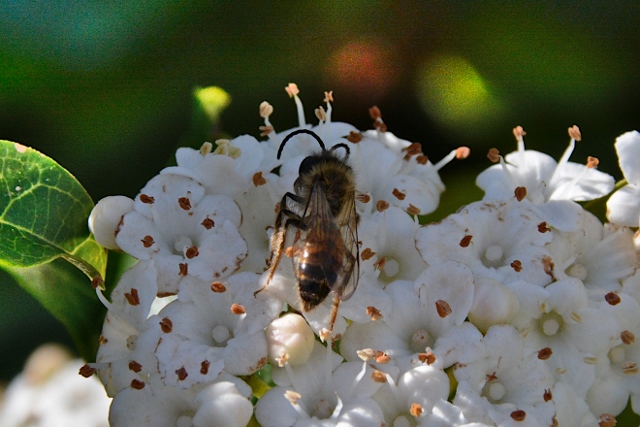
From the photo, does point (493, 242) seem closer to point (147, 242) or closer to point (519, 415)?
point (519, 415)

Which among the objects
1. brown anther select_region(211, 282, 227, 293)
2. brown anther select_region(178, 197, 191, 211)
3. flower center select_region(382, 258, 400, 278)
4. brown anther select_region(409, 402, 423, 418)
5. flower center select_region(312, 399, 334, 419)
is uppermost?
brown anther select_region(178, 197, 191, 211)

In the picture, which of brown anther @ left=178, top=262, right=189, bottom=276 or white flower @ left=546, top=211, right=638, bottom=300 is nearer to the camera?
brown anther @ left=178, top=262, right=189, bottom=276

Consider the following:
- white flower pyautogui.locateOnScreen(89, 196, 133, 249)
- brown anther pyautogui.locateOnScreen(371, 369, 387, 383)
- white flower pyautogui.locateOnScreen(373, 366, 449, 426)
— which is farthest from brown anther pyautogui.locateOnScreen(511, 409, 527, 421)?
white flower pyautogui.locateOnScreen(89, 196, 133, 249)

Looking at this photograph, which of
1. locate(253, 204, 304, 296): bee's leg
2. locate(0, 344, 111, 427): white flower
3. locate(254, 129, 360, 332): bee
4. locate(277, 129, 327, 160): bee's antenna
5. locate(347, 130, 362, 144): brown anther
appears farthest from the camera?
locate(0, 344, 111, 427): white flower

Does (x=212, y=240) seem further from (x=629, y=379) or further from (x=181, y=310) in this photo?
(x=629, y=379)

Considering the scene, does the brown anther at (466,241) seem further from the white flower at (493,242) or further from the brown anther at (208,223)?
the brown anther at (208,223)

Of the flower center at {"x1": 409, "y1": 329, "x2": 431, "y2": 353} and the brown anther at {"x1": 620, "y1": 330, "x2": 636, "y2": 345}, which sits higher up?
the flower center at {"x1": 409, "y1": 329, "x2": 431, "y2": 353}

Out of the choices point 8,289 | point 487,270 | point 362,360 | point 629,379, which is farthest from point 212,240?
point 629,379

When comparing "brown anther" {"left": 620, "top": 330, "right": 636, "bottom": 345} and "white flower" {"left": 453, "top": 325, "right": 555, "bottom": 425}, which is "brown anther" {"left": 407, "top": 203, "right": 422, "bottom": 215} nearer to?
"white flower" {"left": 453, "top": 325, "right": 555, "bottom": 425}
